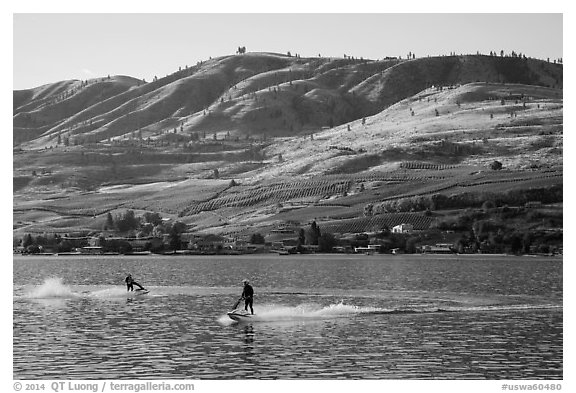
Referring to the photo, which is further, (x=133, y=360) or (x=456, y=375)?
(x=133, y=360)

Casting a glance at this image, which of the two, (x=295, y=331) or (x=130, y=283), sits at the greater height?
(x=130, y=283)

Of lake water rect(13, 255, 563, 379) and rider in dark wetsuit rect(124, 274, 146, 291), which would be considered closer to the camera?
lake water rect(13, 255, 563, 379)

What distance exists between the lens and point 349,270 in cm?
17675

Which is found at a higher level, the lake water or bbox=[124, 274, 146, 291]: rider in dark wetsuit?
bbox=[124, 274, 146, 291]: rider in dark wetsuit

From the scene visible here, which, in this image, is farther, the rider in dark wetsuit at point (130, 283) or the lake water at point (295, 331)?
the rider in dark wetsuit at point (130, 283)

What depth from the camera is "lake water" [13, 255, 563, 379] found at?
206 feet

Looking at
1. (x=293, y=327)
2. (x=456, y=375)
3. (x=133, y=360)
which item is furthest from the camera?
(x=293, y=327)

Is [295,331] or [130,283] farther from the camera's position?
[130,283]

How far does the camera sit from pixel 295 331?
80125mm

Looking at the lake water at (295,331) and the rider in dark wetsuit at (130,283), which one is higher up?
the rider in dark wetsuit at (130,283)

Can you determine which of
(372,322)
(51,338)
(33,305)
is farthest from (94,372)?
(33,305)

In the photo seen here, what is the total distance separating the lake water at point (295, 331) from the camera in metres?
62.8

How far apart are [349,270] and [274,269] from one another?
1301cm
